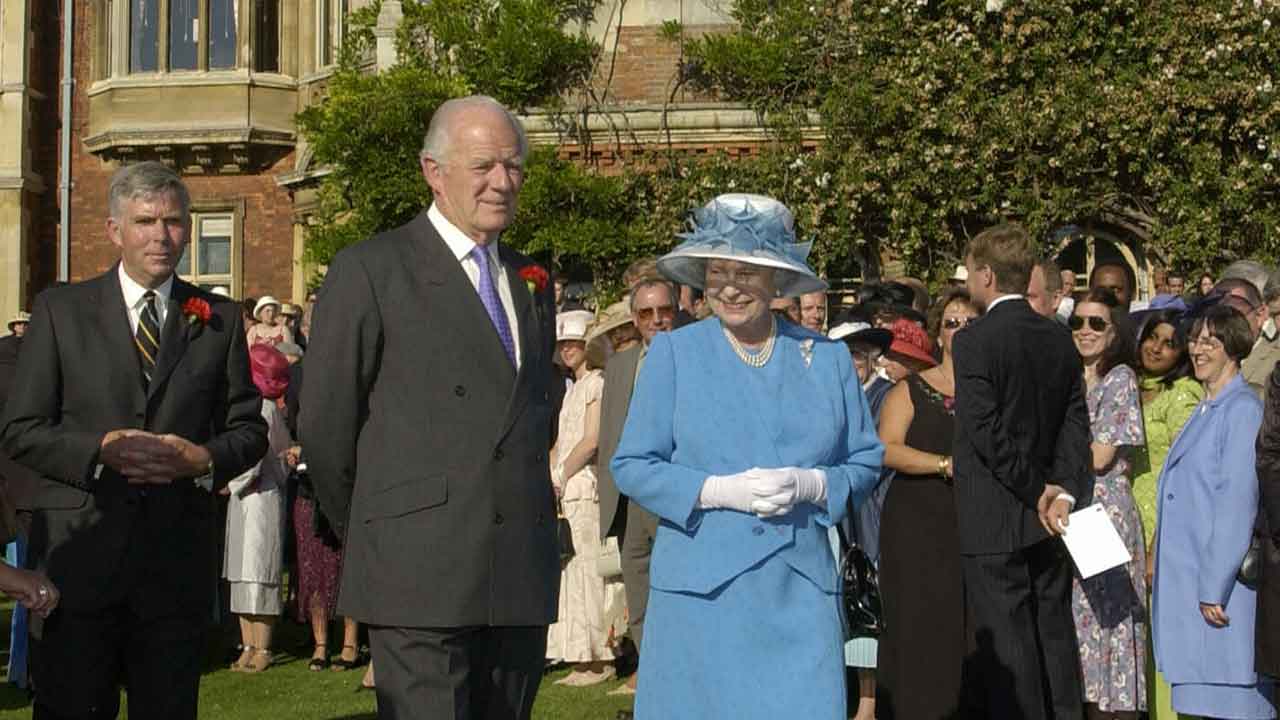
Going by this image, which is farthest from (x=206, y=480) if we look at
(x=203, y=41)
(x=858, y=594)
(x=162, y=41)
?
(x=162, y=41)

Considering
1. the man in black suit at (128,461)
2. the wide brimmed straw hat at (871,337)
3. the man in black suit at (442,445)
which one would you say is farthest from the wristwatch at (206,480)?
the wide brimmed straw hat at (871,337)

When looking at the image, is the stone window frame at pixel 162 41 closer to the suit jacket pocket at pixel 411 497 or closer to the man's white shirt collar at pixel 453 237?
the man's white shirt collar at pixel 453 237

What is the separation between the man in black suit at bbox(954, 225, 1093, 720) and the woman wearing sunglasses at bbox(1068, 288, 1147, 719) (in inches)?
21.4

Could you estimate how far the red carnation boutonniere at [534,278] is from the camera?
18.3ft

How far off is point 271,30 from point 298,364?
51.1 ft

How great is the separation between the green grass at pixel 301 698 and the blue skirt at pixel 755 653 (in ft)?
13.9

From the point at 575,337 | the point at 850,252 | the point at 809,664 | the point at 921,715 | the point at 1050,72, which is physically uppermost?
the point at 1050,72

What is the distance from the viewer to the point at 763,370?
19.6 feet

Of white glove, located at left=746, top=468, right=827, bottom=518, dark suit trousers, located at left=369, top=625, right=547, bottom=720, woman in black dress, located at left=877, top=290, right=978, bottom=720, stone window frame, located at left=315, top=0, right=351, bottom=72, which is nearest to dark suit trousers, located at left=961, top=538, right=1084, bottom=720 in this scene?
woman in black dress, located at left=877, top=290, right=978, bottom=720

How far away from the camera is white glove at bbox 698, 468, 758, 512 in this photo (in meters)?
5.70

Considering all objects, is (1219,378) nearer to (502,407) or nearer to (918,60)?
(502,407)

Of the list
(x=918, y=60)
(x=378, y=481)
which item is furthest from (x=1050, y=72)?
(x=378, y=481)

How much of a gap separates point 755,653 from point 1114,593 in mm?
3613

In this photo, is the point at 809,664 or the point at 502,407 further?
the point at 809,664
